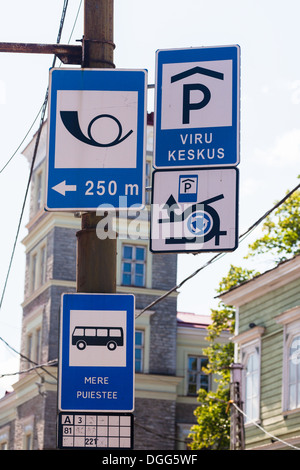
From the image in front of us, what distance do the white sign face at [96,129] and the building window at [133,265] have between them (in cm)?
3638

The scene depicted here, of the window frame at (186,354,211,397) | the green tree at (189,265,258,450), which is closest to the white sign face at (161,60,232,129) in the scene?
the green tree at (189,265,258,450)

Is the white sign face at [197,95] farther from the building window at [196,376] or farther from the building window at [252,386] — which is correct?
the building window at [196,376]

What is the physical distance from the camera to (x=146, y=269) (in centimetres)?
4403

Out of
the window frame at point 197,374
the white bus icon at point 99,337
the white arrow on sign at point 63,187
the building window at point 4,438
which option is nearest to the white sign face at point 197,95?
the white arrow on sign at point 63,187

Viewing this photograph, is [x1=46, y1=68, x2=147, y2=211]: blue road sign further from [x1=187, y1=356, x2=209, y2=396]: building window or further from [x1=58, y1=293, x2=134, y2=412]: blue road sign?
[x1=187, y1=356, x2=209, y2=396]: building window

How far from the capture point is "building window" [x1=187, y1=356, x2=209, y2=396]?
44.6 metres

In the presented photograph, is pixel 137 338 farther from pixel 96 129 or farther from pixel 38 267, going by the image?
pixel 96 129

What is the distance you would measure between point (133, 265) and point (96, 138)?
37.1 meters

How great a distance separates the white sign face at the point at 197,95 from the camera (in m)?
6.62

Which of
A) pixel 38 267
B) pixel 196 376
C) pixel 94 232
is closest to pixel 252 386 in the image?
pixel 196 376

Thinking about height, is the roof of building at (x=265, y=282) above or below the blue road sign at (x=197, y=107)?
above

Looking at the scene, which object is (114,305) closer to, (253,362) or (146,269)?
(253,362)

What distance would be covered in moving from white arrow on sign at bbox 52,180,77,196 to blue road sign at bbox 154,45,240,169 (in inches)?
22.6
